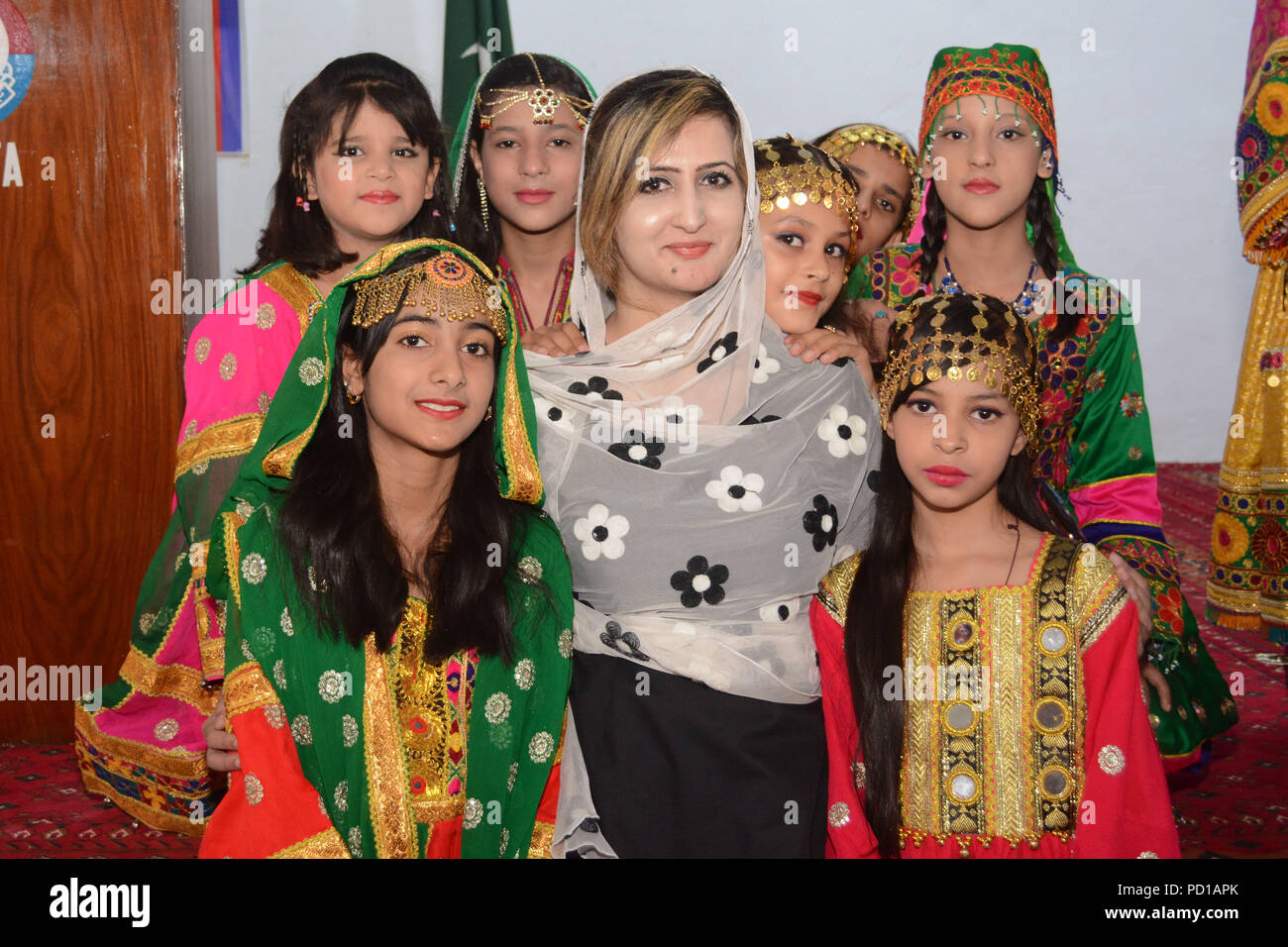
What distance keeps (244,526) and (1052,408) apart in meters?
1.85

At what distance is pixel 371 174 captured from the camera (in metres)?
3.07

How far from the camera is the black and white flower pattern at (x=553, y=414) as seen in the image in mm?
2359

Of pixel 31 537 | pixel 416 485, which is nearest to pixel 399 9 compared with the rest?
pixel 31 537

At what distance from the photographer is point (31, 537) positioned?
146 inches

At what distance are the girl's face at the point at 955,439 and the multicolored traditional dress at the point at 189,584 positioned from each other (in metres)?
1.60

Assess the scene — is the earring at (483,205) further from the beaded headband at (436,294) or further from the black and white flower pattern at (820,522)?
the black and white flower pattern at (820,522)

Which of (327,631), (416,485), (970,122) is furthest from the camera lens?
(970,122)

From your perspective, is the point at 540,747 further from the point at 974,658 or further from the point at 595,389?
the point at 974,658

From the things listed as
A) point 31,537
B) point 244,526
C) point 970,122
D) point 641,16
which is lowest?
point 31,537

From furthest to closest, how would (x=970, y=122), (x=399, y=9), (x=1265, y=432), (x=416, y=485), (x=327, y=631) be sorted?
(x=399, y=9)
(x=1265, y=432)
(x=970, y=122)
(x=416, y=485)
(x=327, y=631)

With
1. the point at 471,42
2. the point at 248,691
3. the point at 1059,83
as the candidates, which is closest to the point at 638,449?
the point at 248,691

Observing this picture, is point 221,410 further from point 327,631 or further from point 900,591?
point 900,591

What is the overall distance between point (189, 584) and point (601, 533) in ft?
4.54
